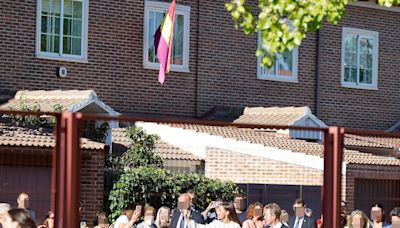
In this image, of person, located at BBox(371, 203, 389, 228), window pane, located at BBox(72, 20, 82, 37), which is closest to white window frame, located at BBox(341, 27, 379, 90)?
window pane, located at BBox(72, 20, 82, 37)

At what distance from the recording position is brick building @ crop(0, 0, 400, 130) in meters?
25.2

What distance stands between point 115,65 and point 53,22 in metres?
1.80

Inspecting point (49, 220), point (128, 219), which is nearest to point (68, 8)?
point (128, 219)

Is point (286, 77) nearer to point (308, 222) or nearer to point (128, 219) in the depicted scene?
point (128, 219)

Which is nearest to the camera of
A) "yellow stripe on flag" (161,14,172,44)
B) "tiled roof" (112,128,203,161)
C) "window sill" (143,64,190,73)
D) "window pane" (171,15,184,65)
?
"tiled roof" (112,128,203,161)

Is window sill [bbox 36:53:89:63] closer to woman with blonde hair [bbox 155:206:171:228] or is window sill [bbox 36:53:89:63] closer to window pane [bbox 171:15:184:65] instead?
window pane [bbox 171:15:184:65]

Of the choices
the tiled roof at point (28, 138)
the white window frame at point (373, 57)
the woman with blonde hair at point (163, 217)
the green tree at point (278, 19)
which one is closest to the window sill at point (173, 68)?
the white window frame at point (373, 57)

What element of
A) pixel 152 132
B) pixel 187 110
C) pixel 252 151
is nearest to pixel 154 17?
pixel 187 110

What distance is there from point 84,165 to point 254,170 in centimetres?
571

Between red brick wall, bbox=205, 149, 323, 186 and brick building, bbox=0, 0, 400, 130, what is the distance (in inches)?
217

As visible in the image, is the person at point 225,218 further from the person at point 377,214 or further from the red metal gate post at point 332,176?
the red metal gate post at point 332,176

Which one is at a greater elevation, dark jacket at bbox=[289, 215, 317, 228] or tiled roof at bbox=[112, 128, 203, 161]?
A: tiled roof at bbox=[112, 128, 203, 161]

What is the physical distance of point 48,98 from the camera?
79.2ft

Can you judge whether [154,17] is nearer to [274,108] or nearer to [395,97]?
[274,108]
